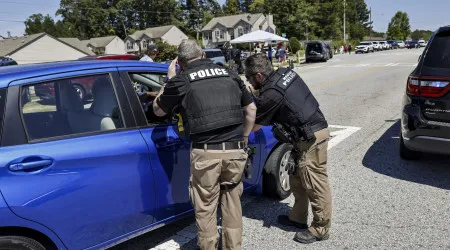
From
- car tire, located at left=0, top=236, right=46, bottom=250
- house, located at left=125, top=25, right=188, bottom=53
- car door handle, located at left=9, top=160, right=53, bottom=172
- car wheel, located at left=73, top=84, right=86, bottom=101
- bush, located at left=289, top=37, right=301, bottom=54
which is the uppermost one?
house, located at left=125, top=25, right=188, bottom=53

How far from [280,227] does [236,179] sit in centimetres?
110

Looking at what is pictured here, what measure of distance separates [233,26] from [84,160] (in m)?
77.6

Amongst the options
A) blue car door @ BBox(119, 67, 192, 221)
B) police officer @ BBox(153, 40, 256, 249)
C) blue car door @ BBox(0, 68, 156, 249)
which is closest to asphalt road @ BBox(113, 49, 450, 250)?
blue car door @ BBox(119, 67, 192, 221)

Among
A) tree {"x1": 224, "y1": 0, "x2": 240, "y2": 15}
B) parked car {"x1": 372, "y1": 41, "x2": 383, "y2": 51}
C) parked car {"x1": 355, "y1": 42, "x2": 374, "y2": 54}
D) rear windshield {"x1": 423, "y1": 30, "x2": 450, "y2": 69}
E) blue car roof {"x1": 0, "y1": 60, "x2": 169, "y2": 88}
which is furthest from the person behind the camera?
tree {"x1": 224, "y1": 0, "x2": 240, "y2": 15}

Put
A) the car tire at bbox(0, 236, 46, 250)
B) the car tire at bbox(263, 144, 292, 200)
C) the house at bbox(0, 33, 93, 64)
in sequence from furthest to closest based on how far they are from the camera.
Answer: the house at bbox(0, 33, 93, 64) → the car tire at bbox(263, 144, 292, 200) → the car tire at bbox(0, 236, 46, 250)

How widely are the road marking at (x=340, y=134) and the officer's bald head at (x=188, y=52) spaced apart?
4048 mm

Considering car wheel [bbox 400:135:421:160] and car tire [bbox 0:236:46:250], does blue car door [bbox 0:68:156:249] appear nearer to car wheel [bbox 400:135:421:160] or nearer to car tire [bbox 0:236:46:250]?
car tire [bbox 0:236:46:250]

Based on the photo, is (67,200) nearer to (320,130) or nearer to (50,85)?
Answer: (50,85)

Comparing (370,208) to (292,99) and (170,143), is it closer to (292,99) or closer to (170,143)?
(292,99)

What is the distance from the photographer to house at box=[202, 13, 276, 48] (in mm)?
76250

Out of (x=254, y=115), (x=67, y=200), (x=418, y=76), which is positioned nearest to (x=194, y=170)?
(x=254, y=115)

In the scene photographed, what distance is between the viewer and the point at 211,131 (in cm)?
264

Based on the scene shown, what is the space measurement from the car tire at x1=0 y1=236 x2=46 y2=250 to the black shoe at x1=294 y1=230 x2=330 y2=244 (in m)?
2.02

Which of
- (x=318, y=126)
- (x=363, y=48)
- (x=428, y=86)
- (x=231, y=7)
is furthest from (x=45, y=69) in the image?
(x=231, y=7)
